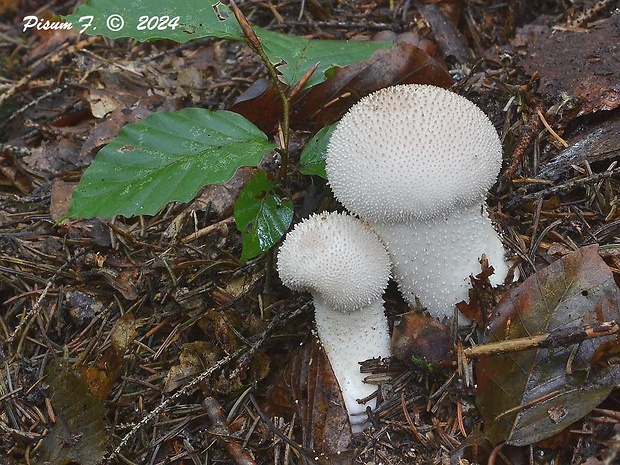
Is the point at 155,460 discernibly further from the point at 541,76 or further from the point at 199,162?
the point at 541,76

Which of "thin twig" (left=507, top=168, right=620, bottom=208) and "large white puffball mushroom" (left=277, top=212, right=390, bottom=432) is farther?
"thin twig" (left=507, top=168, right=620, bottom=208)

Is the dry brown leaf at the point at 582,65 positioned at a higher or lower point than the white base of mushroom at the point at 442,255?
higher

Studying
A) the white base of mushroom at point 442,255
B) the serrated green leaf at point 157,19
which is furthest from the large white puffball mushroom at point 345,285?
the serrated green leaf at point 157,19

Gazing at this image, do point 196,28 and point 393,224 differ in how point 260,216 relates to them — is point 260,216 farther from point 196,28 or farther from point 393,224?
point 196,28

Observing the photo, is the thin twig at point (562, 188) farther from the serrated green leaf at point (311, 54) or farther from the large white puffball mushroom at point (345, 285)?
the serrated green leaf at point (311, 54)

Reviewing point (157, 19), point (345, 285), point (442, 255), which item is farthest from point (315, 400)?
point (157, 19)

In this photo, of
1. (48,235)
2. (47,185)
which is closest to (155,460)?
(48,235)

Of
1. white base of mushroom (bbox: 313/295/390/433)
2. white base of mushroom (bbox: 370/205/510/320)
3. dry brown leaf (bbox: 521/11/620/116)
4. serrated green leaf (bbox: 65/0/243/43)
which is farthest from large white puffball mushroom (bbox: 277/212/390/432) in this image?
dry brown leaf (bbox: 521/11/620/116)

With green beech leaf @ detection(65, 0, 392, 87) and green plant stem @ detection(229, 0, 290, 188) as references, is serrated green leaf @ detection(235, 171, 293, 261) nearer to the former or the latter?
green plant stem @ detection(229, 0, 290, 188)
